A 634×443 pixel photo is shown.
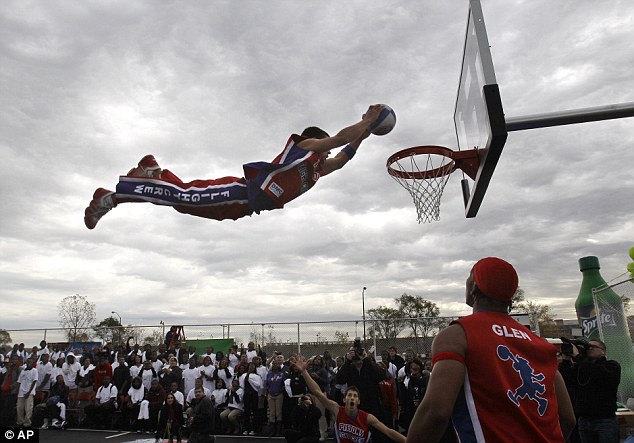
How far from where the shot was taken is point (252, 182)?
207 inches

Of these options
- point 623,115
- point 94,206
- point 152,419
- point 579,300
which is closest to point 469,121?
point 623,115

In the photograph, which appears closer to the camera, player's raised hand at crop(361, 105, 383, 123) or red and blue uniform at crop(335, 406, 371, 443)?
player's raised hand at crop(361, 105, 383, 123)

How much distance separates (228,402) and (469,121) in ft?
30.2

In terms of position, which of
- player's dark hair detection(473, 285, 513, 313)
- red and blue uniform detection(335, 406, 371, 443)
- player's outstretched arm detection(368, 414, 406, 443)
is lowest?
red and blue uniform detection(335, 406, 371, 443)

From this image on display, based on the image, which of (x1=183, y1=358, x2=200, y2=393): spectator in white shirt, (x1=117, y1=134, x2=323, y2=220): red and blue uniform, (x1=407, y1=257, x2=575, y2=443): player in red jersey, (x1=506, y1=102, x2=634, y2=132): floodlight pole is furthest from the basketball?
(x1=183, y1=358, x2=200, y2=393): spectator in white shirt

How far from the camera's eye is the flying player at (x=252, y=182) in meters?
5.14

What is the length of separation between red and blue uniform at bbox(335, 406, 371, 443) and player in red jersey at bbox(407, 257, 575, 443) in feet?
13.4

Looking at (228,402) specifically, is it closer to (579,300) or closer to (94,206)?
(94,206)

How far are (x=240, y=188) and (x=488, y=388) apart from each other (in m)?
3.96

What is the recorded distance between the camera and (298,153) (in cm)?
523

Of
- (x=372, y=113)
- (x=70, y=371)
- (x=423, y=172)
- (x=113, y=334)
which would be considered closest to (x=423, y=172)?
(x=423, y=172)

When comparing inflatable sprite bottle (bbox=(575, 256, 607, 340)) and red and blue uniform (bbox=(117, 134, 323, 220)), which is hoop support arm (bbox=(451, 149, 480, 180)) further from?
inflatable sprite bottle (bbox=(575, 256, 607, 340))

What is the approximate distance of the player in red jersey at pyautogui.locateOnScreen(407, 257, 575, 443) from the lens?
179 centimetres

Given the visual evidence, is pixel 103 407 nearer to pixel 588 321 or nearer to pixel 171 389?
pixel 171 389
